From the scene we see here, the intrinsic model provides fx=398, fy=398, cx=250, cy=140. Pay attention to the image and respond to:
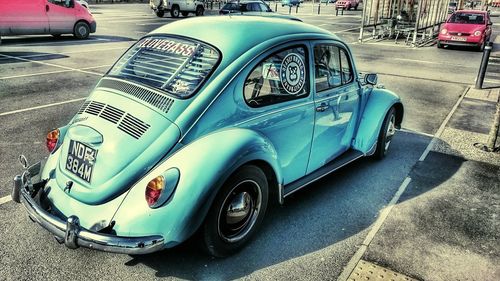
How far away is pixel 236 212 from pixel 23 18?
49.9 ft

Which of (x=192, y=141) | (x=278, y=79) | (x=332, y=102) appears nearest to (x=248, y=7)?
(x=332, y=102)

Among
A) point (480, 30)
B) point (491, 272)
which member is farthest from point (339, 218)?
point (480, 30)

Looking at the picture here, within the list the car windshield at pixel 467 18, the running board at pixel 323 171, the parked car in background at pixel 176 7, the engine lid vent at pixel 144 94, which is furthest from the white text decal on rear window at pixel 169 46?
the parked car in background at pixel 176 7

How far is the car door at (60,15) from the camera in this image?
1554 cm

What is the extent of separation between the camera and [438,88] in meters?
10.1

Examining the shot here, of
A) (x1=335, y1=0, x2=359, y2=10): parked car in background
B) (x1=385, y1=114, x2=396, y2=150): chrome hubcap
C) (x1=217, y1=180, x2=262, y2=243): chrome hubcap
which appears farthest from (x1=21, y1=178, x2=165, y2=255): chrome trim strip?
(x1=335, y1=0, x2=359, y2=10): parked car in background

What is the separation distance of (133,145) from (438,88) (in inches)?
359

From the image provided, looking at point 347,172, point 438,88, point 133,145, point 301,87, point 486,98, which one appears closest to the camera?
point 133,145

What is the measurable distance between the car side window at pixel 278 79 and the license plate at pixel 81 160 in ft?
4.48

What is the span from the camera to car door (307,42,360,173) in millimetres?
4117

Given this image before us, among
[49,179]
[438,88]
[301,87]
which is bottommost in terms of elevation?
[438,88]

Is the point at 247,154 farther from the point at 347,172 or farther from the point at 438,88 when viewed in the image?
the point at 438,88

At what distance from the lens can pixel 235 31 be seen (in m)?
3.69

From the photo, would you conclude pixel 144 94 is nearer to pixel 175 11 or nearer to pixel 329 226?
pixel 329 226
